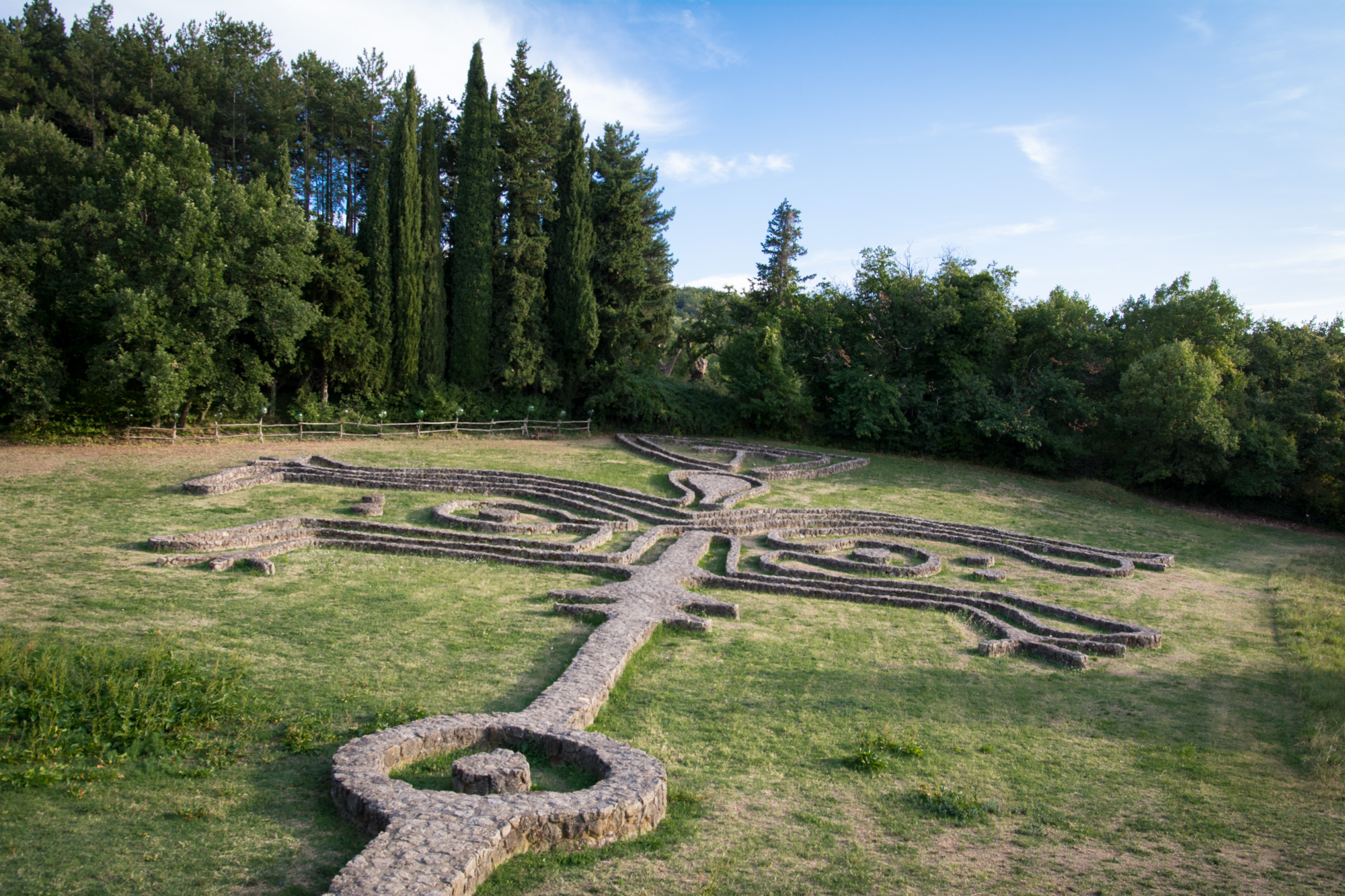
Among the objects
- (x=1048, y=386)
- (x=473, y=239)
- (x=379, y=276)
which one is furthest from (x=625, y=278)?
(x=1048, y=386)

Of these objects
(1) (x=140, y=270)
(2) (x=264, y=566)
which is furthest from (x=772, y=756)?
(1) (x=140, y=270)

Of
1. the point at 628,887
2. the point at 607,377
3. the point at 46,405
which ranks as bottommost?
the point at 628,887

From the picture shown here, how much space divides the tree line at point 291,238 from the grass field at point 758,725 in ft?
26.1

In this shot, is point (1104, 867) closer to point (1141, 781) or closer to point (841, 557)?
point (1141, 781)

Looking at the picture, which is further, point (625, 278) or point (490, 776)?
point (625, 278)

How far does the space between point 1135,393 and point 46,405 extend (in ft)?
132

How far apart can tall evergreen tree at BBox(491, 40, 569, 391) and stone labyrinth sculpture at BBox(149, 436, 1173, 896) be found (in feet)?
24.0

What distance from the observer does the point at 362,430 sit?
3300cm

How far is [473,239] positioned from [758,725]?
3192cm

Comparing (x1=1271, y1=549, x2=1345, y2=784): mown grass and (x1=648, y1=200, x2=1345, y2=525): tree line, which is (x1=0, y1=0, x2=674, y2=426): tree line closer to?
(x1=648, y1=200, x2=1345, y2=525): tree line

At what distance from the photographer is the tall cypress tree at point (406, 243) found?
35.3m

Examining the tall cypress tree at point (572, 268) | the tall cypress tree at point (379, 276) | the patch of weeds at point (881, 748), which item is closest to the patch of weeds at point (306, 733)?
the patch of weeds at point (881, 748)

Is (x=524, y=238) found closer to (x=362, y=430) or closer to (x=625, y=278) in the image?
(x=625, y=278)

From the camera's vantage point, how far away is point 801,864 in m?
7.05
